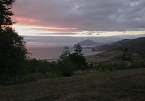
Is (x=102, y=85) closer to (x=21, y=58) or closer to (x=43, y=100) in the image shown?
(x=43, y=100)

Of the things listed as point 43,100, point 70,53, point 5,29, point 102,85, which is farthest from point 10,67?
point 70,53

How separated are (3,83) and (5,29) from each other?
15.5ft

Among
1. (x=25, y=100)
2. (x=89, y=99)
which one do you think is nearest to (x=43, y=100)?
(x=25, y=100)

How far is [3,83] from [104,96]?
1547cm

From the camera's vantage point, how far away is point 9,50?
1165 inches

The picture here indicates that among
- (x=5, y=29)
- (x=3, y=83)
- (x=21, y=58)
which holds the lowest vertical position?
(x=3, y=83)

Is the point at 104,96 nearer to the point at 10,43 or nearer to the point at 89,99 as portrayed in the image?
the point at 89,99

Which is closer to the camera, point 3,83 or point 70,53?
point 3,83

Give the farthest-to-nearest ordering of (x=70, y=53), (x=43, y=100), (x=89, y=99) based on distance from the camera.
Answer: (x=70, y=53) < (x=43, y=100) < (x=89, y=99)

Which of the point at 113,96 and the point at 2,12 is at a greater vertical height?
the point at 2,12

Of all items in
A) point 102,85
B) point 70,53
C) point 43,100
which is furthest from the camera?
point 70,53

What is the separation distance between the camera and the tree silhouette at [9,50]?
2933 cm

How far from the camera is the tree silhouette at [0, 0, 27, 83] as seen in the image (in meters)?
29.3

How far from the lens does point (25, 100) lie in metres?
16.9
